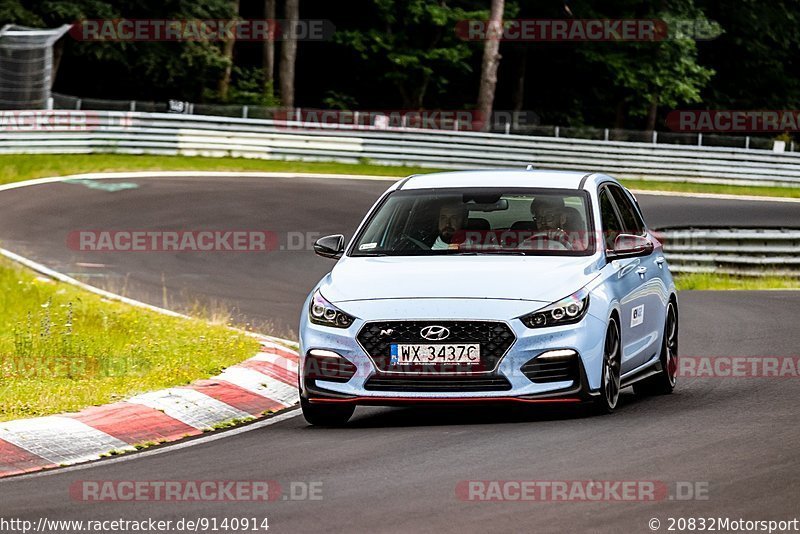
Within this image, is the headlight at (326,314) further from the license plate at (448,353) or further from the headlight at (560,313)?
the headlight at (560,313)

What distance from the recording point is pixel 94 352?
12.7 metres

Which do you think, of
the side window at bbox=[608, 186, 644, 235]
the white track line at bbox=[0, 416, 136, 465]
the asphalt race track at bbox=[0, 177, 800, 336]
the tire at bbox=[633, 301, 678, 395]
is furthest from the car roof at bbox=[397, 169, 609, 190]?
the asphalt race track at bbox=[0, 177, 800, 336]

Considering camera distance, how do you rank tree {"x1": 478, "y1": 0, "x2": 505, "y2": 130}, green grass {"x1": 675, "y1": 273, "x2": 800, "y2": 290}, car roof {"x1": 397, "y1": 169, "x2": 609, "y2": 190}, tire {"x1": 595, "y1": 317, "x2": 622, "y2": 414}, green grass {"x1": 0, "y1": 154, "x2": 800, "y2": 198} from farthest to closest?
tree {"x1": 478, "y1": 0, "x2": 505, "y2": 130} < green grass {"x1": 0, "y1": 154, "x2": 800, "y2": 198} < green grass {"x1": 675, "y1": 273, "x2": 800, "y2": 290} < car roof {"x1": 397, "y1": 169, "x2": 609, "y2": 190} < tire {"x1": 595, "y1": 317, "x2": 622, "y2": 414}

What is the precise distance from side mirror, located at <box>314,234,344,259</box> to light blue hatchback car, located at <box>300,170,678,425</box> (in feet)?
0.03

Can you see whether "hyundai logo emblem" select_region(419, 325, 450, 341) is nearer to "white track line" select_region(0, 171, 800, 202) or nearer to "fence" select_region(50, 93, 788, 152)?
"white track line" select_region(0, 171, 800, 202)

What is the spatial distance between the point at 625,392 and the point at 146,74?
33114mm

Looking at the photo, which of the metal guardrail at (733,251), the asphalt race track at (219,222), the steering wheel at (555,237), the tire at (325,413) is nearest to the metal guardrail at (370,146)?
the asphalt race track at (219,222)

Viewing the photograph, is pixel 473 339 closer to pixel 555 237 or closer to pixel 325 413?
pixel 325 413

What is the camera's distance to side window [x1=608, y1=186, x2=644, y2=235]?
1170 centimetres

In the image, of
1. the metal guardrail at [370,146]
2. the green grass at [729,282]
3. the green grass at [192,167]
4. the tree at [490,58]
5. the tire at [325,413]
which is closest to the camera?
the tire at [325,413]

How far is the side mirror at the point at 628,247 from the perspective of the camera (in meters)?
10.5

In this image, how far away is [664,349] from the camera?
11664 mm

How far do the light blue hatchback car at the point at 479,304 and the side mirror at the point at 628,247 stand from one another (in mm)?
11

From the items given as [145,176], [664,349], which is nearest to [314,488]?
[664,349]
